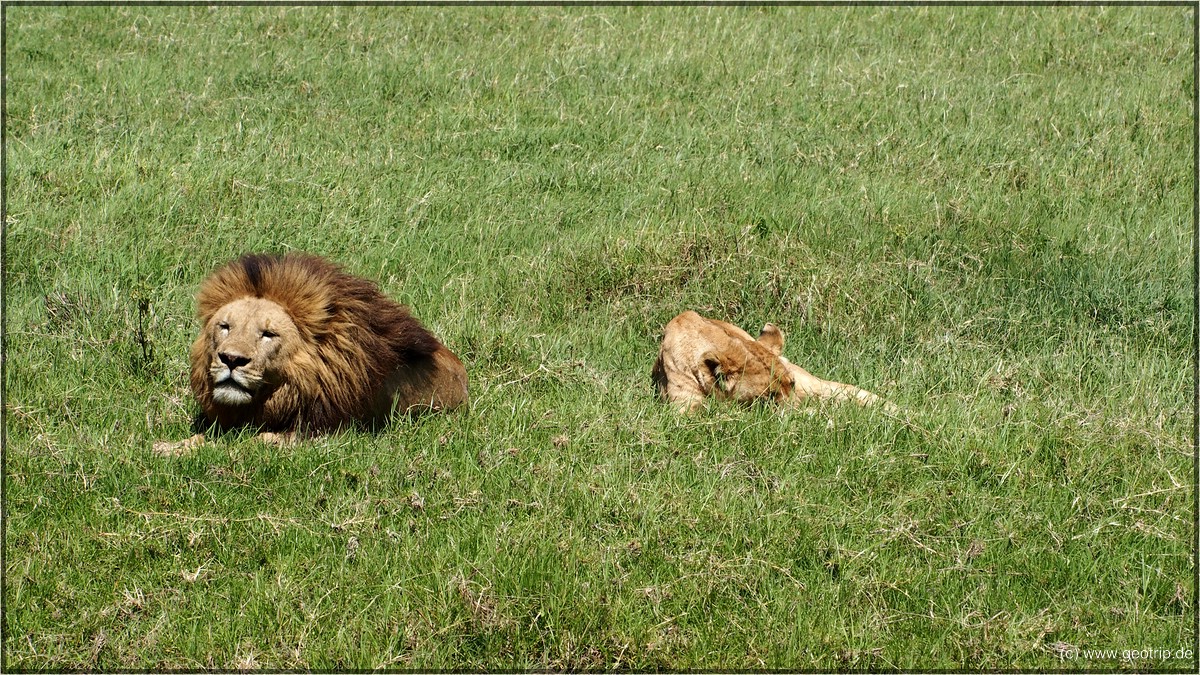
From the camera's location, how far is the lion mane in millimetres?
5879

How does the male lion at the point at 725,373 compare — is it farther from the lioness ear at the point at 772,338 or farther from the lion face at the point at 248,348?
the lion face at the point at 248,348

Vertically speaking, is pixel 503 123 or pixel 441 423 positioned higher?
pixel 503 123

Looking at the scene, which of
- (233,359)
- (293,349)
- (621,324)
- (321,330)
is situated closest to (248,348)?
(233,359)

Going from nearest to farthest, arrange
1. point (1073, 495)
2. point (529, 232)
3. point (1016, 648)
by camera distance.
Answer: point (1016, 648) < point (1073, 495) < point (529, 232)

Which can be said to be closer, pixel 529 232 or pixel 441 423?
pixel 441 423

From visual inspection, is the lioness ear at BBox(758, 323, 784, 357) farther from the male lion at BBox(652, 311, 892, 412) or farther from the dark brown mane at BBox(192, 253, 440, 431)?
the dark brown mane at BBox(192, 253, 440, 431)

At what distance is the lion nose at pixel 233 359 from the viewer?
18.6 ft

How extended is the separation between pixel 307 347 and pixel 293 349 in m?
0.08

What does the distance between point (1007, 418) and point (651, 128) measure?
5.04 meters

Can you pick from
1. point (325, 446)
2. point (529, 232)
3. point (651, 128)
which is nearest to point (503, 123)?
point (651, 128)

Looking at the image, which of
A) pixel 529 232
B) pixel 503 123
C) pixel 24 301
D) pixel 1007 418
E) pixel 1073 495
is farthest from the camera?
pixel 503 123

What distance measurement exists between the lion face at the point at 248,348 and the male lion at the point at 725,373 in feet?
7.04

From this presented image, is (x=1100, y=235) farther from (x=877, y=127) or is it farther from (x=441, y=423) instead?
(x=441, y=423)

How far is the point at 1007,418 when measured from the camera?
6.57 meters
